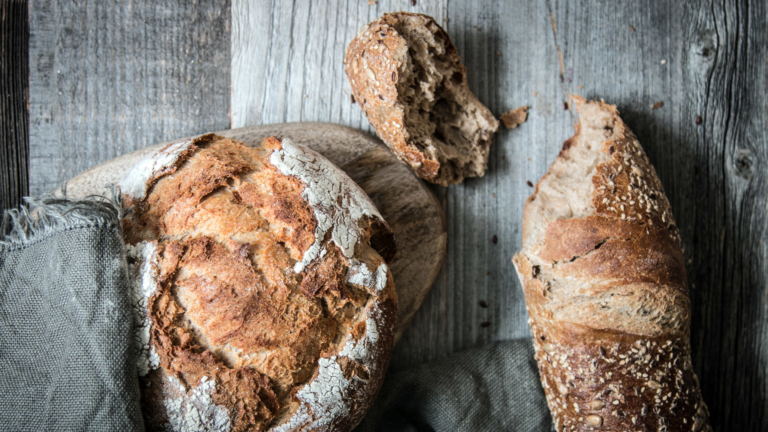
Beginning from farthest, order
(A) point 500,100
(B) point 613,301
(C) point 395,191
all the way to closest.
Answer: (A) point 500,100 → (C) point 395,191 → (B) point 613,301

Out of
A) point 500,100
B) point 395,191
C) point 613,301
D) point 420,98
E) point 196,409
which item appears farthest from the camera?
point 500,100

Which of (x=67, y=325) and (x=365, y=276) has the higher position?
(x=365, y=276)

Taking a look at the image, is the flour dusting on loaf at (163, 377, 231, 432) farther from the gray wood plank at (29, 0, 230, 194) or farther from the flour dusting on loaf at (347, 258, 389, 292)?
the gray wood plank at (29, 0, 230, 194)

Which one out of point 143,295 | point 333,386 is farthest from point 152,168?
point 333,386

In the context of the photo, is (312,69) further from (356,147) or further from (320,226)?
(320,226)

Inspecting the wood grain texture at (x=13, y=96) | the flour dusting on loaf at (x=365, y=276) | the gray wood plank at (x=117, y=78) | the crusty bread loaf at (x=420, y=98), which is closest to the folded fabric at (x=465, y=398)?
the flour dusting on loaf at (x=365, y=276)

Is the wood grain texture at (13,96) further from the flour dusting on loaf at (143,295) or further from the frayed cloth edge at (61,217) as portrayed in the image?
the flour dusting on loaf at (143,295)

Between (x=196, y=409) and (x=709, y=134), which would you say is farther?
(x=709, y=134)

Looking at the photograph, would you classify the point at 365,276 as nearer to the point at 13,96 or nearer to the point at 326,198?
the point at 326,198
